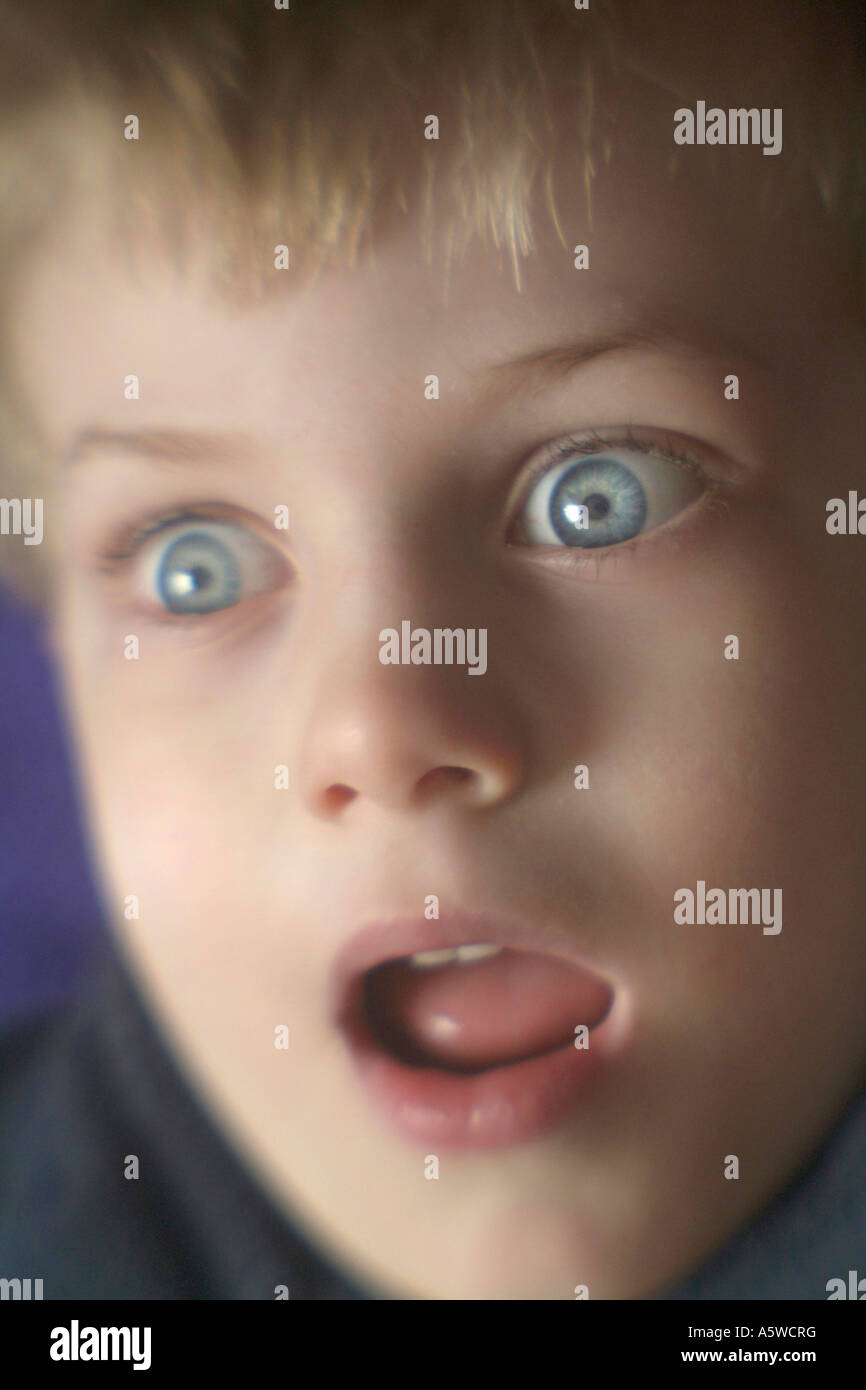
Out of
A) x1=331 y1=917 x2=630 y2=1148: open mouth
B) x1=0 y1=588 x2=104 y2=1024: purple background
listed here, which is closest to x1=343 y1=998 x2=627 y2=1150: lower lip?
x1=331 y1=917 x2=630 y2=1148: open mouth

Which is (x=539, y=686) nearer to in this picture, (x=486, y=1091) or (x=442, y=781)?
(x=442, y=781)

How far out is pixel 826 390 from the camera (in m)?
0.36

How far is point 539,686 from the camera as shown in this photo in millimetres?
355

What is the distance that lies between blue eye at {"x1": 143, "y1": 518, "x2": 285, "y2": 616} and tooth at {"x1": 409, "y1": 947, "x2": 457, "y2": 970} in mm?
151

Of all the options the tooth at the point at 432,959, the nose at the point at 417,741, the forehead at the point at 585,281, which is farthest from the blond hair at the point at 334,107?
the tooth at the point at 432,959

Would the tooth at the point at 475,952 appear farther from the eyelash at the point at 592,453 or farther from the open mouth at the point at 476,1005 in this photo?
the eyelash at the point at 592,453

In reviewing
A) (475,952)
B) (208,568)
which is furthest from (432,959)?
(208,568)

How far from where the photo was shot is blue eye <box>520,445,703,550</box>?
1.21ft

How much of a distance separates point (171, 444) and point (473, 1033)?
0.25m

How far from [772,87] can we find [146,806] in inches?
13.8

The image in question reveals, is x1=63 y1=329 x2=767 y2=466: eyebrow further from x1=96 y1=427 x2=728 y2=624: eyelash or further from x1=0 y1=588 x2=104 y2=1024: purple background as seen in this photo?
x1=0 y1=588 x2=104 y2=1024: purple background

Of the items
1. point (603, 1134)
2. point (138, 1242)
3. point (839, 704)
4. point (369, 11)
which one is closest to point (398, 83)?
A: point (369, 11)

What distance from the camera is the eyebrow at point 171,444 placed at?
36 centimetres
